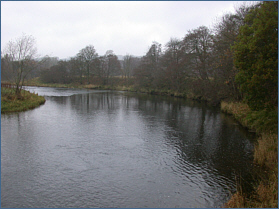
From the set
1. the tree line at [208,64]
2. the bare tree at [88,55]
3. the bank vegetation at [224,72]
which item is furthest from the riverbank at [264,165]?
the bare tree at [88,55]

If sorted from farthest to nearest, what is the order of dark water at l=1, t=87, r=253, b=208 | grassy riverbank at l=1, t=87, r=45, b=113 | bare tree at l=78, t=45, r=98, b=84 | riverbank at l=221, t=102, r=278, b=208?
bare tree at l=78, t=45, r=98, b=84 → grassy riverbank at l=1, t=87, r=45, b=113 → dark water at l=1, t=87, r=253, b=208 → riverbank at l=221, t=102, r=278, b=208

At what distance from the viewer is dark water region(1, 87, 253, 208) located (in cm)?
636

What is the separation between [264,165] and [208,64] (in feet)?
67.6

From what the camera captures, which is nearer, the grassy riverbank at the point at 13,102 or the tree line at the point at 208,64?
the tree line at the point at 208,64

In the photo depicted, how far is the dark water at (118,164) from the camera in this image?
6.36 metres

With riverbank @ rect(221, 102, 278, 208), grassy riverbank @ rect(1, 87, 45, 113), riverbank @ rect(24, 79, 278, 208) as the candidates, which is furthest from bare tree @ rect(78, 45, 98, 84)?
riverbank @ rect(221, 102, 278, 208)

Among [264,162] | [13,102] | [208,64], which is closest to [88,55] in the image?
[208,64]

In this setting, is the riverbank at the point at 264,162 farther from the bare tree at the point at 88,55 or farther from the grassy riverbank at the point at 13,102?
the bare tree at the point at 88,55

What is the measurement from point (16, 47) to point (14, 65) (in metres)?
1.90

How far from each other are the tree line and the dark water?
3474mm

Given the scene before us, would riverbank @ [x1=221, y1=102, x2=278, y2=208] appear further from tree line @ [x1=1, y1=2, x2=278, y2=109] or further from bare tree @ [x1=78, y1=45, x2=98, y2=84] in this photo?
bare tree @ [x1=78, y1=45, x2=98, y2=84]

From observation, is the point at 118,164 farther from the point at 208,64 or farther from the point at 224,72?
the point at 208,64

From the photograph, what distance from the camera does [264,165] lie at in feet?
27.7

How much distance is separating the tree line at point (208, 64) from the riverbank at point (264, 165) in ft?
4.71
